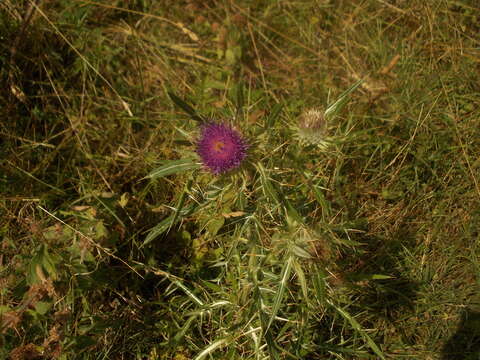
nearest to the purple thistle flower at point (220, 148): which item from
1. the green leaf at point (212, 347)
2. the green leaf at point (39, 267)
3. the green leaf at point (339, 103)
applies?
the green leaf at point (339, 103)

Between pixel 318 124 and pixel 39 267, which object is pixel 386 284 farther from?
pixel 39 267

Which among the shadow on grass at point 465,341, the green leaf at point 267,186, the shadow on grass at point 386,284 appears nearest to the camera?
the green leaf at point 267,186

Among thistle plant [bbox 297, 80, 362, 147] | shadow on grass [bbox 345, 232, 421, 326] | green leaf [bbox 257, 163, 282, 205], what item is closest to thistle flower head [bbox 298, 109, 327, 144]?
thistle plant [bbox 297, 80, 362, 147]

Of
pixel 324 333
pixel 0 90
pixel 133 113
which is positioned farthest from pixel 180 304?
pixel 0 90

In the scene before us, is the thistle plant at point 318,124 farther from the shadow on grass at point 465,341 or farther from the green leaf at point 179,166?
the shadow on grass at point 465,341

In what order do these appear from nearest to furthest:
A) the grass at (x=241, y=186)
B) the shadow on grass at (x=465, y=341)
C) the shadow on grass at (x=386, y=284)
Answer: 1. the grass at (x=241, y=186)
2. the shadow on grass at (x=465, y=341)
3. the shadow on grass at (x=386, y=284)

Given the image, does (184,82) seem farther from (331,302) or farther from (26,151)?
(331,302)
